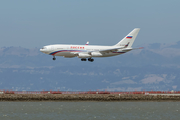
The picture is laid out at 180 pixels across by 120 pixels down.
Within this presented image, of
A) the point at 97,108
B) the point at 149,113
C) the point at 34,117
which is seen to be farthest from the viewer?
the point at 97,108

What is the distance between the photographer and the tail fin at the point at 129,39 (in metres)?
118

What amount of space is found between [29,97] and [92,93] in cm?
1814

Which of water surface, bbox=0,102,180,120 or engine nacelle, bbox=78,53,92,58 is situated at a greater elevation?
engine nacelle, bbox=78,53,92,58

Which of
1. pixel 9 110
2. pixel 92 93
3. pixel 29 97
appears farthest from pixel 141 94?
pixel 9 110

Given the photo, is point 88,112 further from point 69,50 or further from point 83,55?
point 69,50

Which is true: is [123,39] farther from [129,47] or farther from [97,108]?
[97,108]

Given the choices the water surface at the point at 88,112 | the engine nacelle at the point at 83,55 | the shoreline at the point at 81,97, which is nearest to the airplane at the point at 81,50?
the engine nacelle at the point at 83,55

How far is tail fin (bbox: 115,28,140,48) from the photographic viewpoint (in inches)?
4658

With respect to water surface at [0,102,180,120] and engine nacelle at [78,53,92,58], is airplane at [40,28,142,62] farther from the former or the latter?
water surface at [0,102,180,120]

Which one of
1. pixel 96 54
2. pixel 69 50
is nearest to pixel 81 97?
pixel 96 54

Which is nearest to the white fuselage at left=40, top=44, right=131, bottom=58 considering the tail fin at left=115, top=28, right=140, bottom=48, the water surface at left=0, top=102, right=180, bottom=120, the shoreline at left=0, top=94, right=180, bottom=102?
the shoreline at left=0, top=94, right=180, bottom=102

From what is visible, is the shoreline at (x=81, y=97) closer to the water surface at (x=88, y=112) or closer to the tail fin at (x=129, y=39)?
the water surface at (x=88, y=112)

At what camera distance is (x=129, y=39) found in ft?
393

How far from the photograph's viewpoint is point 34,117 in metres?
78.0
